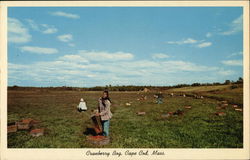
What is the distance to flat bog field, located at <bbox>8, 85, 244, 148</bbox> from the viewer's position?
8773 mm

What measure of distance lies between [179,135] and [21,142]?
600 cm

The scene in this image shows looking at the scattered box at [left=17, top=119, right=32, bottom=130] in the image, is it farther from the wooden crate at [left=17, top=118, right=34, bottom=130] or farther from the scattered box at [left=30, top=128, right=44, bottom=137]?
the scattered box at [left=30, top=128, right=44, bottom=137]

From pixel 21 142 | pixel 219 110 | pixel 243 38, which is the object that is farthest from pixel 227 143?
pixel 21 142

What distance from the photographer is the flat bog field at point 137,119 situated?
28.8ft

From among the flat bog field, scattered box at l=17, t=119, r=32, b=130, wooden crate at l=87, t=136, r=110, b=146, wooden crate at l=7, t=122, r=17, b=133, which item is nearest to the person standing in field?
wooden crate at l=87, t=136, r=110, b=146

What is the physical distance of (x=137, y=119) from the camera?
11.3 m

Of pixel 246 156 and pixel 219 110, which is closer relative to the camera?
pixel 246 156

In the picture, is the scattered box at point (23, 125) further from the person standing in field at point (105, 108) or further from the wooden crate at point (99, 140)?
the person standing in field at point (105, 108)

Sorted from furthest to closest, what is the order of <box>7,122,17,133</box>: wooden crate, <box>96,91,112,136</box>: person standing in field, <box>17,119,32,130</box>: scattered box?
<box>17,119,32,130</box>: scattered box, <box>7,122,17,133</box>: wooden crate, <box>96,91,112,136</box>: person standing in field

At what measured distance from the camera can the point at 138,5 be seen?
967 cm

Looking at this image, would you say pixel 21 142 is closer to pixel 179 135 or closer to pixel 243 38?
pixel 179 135

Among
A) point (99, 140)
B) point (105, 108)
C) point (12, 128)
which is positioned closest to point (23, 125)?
point (12, 128)

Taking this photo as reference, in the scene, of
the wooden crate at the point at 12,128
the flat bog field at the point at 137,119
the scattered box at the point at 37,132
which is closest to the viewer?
the flat bog field at the point at 137,119

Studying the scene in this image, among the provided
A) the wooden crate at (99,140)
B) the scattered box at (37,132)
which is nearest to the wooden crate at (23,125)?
the scattered box at (37,132)
